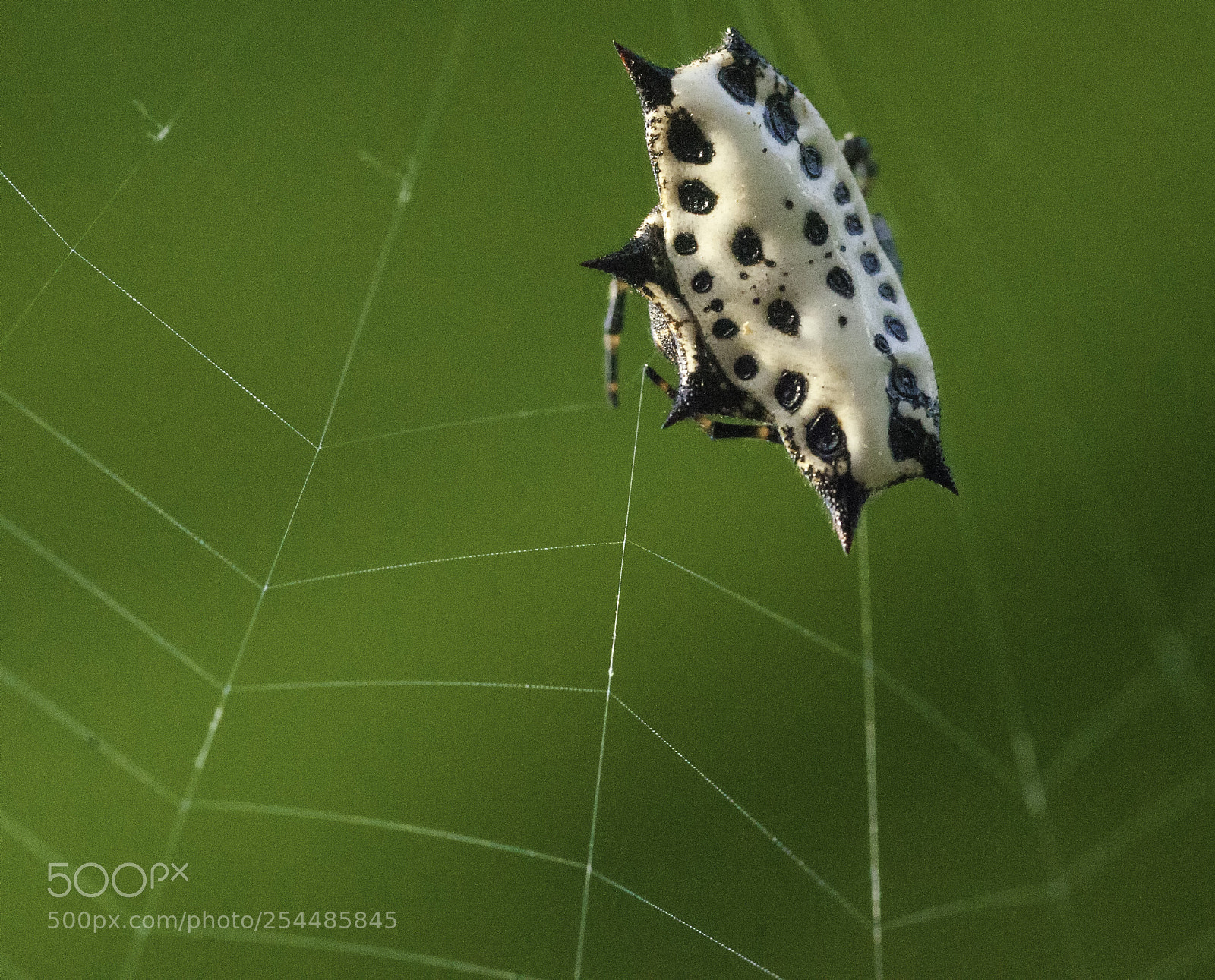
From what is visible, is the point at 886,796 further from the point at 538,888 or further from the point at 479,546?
the point at 479,546

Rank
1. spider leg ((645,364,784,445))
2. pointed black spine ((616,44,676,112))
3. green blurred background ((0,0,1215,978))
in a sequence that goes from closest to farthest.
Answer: pointed black spine ((616,44,676,112)) → spider leg ((645,364,784,445)) → green blurred background ((0,0,1215,978))

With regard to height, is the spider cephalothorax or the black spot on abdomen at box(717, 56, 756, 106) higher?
the black spot on abdomen at box(717, 56, 756, 106)

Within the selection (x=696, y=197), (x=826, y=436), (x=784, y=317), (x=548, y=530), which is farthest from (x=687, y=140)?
(x=548, y=530)

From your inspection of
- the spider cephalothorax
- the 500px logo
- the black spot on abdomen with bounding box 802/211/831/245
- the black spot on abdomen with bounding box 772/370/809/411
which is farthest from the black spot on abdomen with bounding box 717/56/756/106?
the 500px logo

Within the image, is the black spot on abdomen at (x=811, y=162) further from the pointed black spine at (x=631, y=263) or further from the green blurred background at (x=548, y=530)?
the green blurred background at (x=548, y=530)

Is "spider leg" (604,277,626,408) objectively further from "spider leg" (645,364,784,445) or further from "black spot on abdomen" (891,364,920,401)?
"black spot on abdomen" (891,364,920,401)

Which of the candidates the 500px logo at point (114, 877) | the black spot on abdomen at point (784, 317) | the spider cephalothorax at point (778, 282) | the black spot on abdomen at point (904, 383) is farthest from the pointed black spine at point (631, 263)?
the 500px logo at point (114, 877)

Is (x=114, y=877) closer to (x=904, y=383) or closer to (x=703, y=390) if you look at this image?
(x=703, y=390)

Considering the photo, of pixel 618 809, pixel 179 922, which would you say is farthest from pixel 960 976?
pixel 179 922
